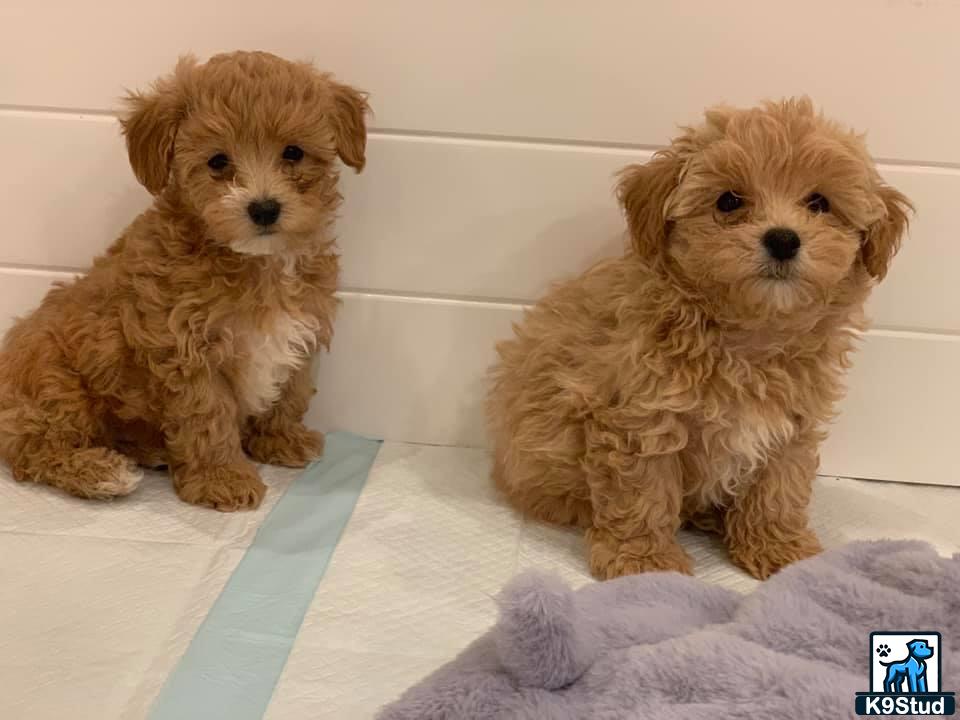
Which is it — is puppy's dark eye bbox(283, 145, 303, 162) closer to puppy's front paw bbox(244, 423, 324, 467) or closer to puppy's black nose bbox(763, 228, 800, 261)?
puppy's front paw bbox(244, 423, 324, 467)

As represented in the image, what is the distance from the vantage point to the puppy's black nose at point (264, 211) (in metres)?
1.92

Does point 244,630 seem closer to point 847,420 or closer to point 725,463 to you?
point 725,463

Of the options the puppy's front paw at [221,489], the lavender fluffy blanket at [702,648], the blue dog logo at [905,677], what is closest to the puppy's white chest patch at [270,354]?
the puppy's front paw at [221,489]

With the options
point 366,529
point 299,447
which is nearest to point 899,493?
point 366,529

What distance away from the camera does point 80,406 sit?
2.17 m

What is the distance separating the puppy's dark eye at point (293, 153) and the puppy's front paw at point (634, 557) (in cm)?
104

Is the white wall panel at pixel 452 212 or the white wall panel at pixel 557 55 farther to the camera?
the white wall panel at pixel 452 212

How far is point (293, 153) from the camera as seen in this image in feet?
6.59

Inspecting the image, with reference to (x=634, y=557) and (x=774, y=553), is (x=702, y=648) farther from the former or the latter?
(x=774, y=553)

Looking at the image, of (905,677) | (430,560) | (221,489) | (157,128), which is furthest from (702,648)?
(157,128)

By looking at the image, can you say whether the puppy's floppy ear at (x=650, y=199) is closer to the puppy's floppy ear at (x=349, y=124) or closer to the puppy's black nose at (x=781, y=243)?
the puppy's black nose at (x=781, y=243)

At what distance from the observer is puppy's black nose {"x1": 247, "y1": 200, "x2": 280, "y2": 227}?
192 centimetres

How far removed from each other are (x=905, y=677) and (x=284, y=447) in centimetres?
153

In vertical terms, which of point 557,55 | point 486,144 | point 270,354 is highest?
point 557,55
